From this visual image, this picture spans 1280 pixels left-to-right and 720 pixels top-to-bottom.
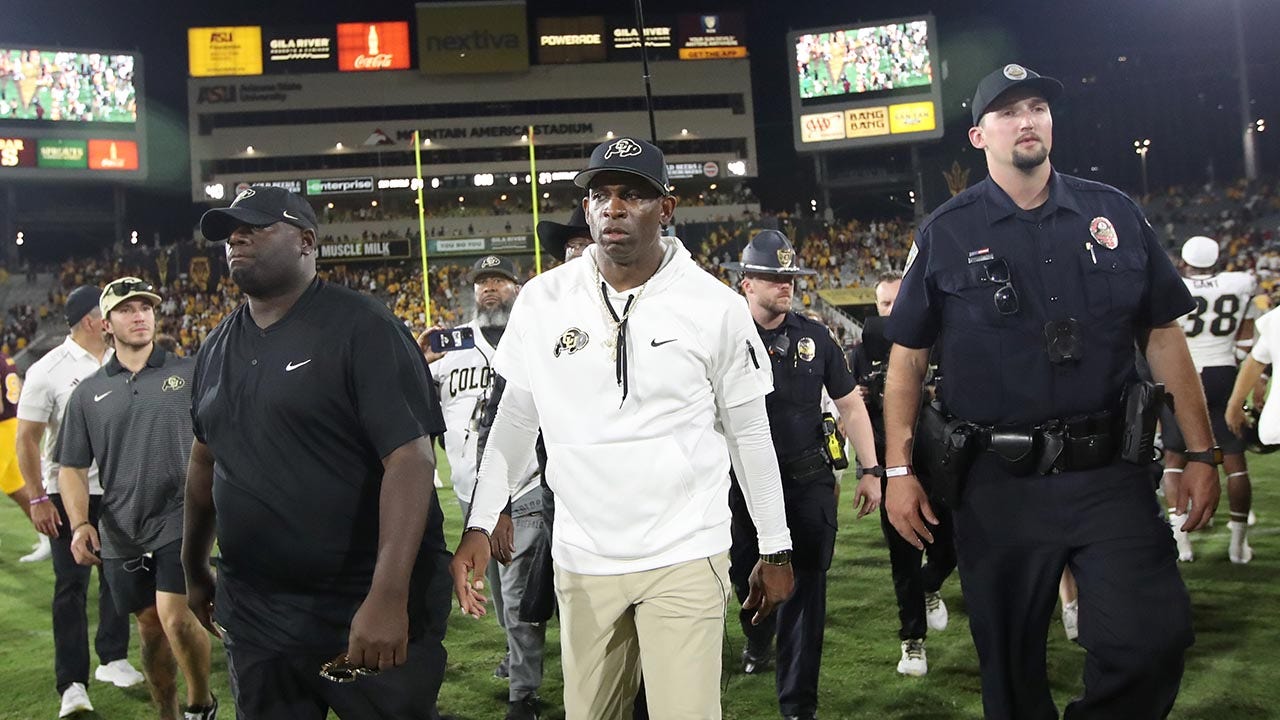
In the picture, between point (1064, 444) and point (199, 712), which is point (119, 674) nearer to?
point (199, 712)

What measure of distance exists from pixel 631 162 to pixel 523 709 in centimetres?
280

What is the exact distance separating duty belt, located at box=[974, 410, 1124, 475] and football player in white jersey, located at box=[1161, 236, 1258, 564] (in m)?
4.29

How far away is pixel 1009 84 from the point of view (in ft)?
12.1

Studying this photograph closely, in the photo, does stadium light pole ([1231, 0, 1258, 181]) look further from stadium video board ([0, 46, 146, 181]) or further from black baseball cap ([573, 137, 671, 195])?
stadium video board ([0, 46, 146, 181])

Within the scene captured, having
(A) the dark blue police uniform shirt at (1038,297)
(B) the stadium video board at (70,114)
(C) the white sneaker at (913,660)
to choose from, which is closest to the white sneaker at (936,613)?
(C) the white sneaker at (913,660)

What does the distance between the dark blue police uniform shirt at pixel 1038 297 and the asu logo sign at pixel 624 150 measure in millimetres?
1072

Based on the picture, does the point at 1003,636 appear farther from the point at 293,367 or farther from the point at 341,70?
the point at 341,70

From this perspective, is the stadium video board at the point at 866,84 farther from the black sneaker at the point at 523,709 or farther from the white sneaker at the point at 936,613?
the black sneaker at the point at 523,709

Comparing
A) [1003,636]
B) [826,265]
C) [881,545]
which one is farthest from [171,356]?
[826,265]

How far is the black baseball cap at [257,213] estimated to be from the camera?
3.12 metres

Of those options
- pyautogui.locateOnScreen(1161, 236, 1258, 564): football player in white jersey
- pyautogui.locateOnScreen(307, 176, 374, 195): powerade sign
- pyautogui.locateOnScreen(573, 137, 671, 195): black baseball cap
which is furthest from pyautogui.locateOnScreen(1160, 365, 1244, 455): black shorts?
pyautogui.locateOnScreen(307, 176, 374, 195): powerade sign

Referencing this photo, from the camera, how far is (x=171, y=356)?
17.3 feet

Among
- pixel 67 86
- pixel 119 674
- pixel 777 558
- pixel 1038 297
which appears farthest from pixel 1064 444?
pixel 67 86

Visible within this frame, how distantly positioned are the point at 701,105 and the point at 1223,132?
123ft
